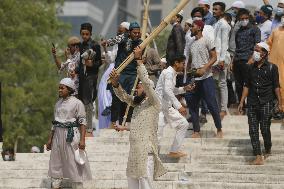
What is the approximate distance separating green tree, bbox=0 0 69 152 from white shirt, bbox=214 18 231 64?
1888 centimetres

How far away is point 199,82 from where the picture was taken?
13.4 metres

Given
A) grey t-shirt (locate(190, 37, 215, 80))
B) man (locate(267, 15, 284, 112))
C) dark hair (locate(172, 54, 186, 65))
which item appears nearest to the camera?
dark hair (locate(172, 54, 186, 65))

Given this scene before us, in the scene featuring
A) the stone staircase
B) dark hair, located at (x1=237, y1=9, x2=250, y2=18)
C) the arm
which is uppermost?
dark hair, located at (x1=237, y1=9, x2=250, y2=18)

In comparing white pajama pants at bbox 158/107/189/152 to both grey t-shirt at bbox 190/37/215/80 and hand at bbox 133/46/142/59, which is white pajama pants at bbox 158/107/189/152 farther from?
hand at bbox 133/46/142/59

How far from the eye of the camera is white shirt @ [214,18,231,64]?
Result: 14719 millimetres

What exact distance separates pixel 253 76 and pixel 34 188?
3626 mm

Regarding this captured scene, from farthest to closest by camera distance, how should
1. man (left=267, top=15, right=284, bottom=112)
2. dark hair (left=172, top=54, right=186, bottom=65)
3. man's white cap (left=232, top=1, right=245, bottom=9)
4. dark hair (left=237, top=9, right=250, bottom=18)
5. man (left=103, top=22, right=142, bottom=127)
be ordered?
1. man's white cap (left=232, top=1, right=245, bottom=9)
2. dark hair (left=237, top=9, right=250, bottom=18)
3. man (left=267, top=15, right=284, bottom=112)
4. man (left=103, top=22, right=142, bottom=127)
5. dark hair (left=172, top=54, right=186, bottom=65)

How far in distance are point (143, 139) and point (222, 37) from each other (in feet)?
17.3

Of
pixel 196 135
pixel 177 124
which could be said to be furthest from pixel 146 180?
pixel 196 135

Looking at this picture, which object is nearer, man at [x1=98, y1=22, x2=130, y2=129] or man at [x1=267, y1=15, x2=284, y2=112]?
man at [x1=267, y1=15, x2=284, y2=112]

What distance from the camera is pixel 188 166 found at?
39.4ft

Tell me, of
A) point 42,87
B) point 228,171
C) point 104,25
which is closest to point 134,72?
point 228,171

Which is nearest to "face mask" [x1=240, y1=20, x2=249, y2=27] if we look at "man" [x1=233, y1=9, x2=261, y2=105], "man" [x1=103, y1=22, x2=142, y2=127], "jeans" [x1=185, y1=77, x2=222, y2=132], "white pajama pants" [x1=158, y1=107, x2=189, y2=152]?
"man" [x1=233, y1=9, x2=261, y2=105]

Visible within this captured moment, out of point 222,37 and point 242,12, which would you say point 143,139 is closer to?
point 242,12
